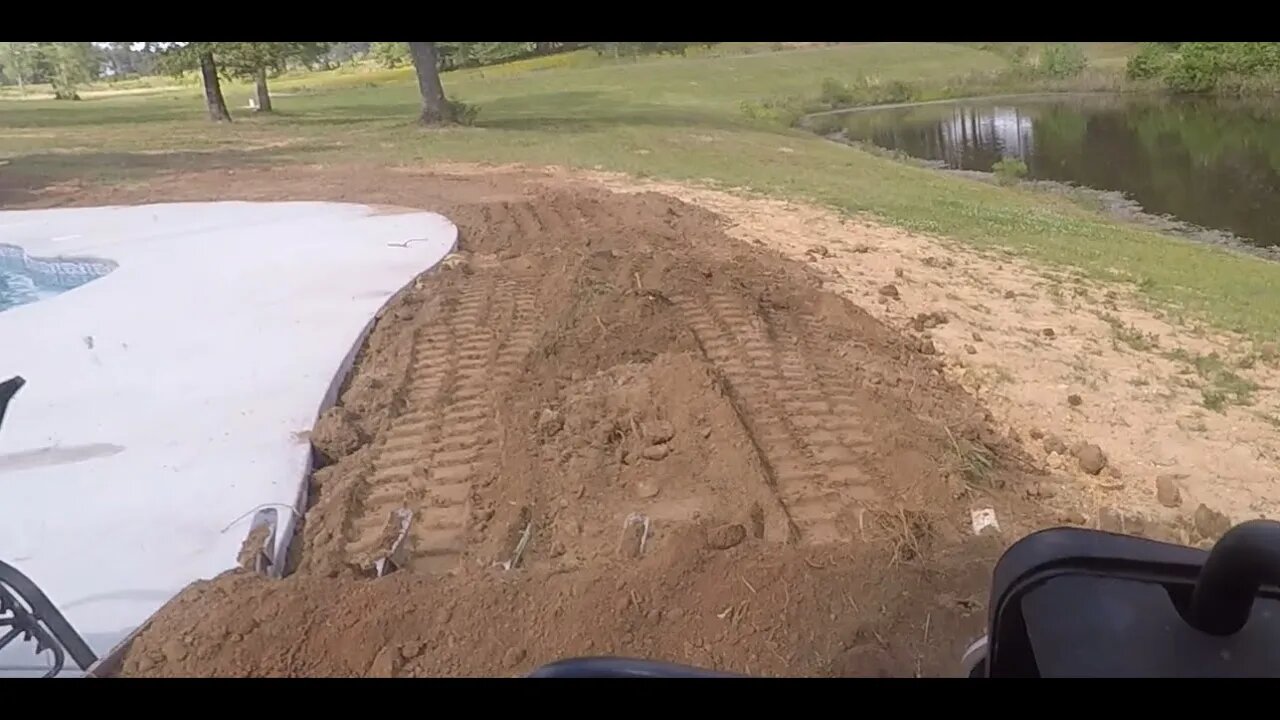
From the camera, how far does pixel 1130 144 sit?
54.4 feet

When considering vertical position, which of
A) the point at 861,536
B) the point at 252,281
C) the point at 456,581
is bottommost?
the point at 861,536

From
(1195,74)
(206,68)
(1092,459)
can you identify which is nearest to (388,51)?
(1092,459)

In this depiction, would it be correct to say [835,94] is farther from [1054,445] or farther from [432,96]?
[1054,445]

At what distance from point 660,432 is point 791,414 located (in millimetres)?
615

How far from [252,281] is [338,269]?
56cm

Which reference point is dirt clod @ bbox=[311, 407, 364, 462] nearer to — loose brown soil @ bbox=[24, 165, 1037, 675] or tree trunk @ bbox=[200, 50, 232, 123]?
loose brown soil @ bbox=[24, 165, 1037, 675]

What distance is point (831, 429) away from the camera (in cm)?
444

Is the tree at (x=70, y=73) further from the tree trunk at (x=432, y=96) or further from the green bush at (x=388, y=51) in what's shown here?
the tree trunk at (x=432, y=96)

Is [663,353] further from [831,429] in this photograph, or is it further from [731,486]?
[731,486]

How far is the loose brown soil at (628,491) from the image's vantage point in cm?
273

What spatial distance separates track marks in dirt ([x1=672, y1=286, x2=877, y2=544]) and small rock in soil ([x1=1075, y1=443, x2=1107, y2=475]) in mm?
808

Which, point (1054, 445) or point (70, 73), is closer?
point (1054, 445)
